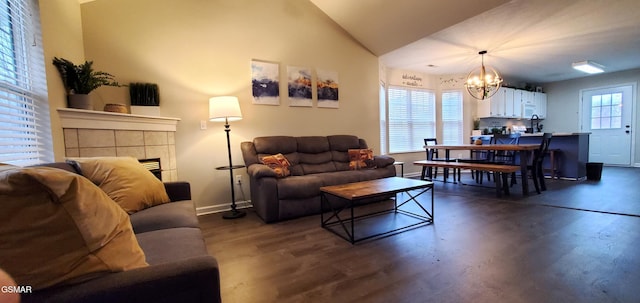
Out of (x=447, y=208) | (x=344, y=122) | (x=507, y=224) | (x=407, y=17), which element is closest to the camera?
(x=507, y=224)

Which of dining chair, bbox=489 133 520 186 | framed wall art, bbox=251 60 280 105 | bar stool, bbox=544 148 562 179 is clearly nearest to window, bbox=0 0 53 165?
framed wall art, bbox=251 60 280 105

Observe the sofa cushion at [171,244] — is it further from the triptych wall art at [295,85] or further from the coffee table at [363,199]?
the triptych wall art at [295,85]

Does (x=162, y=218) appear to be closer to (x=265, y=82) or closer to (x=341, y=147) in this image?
(x=265, y=82)

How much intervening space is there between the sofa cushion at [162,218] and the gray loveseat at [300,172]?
1.13 meters

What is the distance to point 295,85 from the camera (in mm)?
3996

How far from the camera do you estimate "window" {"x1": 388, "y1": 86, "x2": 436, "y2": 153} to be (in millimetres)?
5816

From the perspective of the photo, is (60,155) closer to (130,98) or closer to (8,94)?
(8,94)

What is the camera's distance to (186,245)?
4.35 ft

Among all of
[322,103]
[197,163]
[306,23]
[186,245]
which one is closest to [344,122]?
[322,103]

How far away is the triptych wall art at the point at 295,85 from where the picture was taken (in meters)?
3.71

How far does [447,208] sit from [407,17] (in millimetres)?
2592

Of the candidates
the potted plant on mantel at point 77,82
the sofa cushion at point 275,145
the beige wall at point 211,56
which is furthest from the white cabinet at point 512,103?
the potted plant on mantel at point 77,82

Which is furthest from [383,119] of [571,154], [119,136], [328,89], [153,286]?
[153,286]

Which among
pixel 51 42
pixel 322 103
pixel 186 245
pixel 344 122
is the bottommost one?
pixel 186 245
